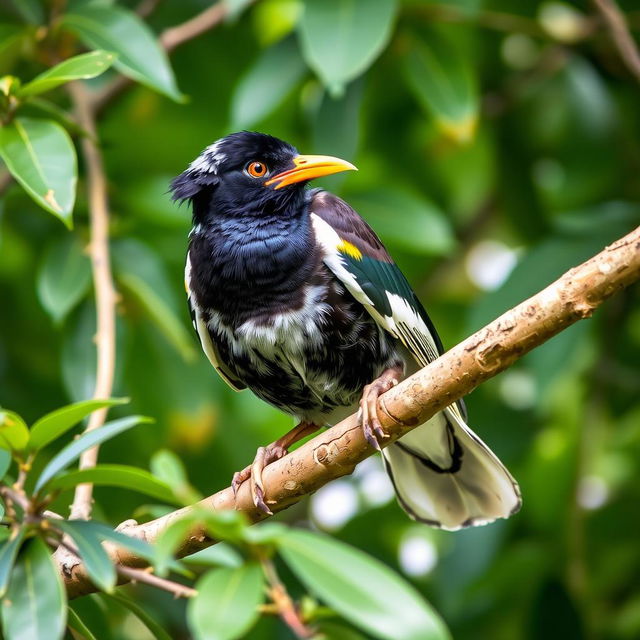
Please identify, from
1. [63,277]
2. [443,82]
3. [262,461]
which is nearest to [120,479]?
[262,461]

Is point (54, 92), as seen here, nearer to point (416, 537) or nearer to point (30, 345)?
point (30, 345)

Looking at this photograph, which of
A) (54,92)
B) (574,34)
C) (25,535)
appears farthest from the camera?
(574,34)

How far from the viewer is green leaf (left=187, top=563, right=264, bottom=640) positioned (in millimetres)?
2086

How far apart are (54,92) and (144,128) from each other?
0.56 metres

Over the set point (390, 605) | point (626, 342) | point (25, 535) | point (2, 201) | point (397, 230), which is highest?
point (2, 201)

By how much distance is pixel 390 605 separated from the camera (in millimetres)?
2148

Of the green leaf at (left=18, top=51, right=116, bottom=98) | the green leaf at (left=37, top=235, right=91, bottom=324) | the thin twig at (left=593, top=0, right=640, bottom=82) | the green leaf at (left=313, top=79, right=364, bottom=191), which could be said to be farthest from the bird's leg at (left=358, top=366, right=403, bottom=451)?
the thin twig at (left=593, top=0, right=640, bottom=82)

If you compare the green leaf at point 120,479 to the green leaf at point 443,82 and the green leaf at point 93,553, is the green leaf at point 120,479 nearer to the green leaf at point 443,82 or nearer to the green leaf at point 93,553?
the green leaf at point 93,553

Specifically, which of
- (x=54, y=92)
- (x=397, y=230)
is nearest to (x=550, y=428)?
(x=397, y=230)

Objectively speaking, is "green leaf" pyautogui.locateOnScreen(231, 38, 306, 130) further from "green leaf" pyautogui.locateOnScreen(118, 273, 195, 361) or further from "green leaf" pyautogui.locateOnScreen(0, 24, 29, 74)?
"green leaf" pyautogui.locateOnScreen(0, 24, 29, 74)

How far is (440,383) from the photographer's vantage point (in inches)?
110

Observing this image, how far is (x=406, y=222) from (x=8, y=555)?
286 cm

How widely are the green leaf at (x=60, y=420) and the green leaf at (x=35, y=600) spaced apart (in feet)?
0.77

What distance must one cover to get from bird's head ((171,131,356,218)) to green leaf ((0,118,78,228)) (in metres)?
0.74
